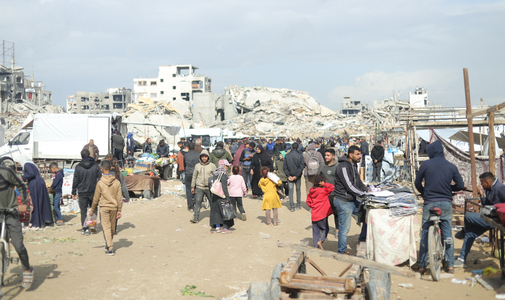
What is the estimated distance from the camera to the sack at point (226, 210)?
9.14 metres

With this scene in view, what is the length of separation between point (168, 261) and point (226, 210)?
7.55ft

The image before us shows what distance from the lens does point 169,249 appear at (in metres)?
7.91

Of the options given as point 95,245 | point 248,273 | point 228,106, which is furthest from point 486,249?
point 228,106

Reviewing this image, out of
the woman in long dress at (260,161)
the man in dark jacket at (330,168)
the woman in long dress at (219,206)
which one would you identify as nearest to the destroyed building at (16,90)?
the woman in long dress at (260,161)

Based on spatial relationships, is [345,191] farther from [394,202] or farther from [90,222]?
→ [90,222]

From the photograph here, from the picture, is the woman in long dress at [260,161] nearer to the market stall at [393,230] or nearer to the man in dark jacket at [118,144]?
the market stall at [393,230]

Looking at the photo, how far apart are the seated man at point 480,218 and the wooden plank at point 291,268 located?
2806 millimetres

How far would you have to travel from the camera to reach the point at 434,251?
19.3 ft

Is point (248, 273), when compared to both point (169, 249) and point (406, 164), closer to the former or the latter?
point (169, 249)

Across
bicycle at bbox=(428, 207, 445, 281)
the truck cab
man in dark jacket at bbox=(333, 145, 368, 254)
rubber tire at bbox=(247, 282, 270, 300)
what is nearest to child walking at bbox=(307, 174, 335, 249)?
man in dark jacket at bbox=(333, 145, 368, 254)

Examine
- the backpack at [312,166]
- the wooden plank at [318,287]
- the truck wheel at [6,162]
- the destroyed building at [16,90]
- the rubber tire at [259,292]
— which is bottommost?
the rubber tire at [259,292]

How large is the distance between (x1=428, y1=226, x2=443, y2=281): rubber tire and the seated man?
2.26 feet

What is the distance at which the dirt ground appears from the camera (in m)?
5.61

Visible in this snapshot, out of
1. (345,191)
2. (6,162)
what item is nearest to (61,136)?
(6,162)
